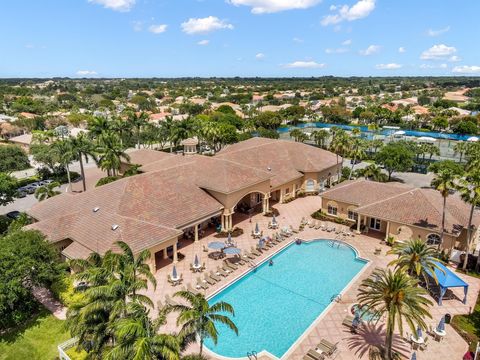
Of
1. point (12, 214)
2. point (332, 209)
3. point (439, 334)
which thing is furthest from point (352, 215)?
point (12, 214)

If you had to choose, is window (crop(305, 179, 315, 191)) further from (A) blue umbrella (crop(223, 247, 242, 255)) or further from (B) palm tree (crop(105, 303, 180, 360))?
(B) palm tree (crop(105, 303, 180, 360))

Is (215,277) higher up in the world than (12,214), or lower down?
higher up

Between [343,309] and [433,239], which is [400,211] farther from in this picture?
[343,309]

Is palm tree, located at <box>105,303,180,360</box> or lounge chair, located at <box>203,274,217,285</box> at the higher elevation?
palm tree, located at <box>105,303,180,360</box>

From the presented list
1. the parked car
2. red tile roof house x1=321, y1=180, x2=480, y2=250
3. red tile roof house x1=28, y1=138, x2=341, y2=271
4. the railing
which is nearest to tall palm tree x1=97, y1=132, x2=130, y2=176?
red tile roof house x1=28, y1=138, x2=341, y2=271

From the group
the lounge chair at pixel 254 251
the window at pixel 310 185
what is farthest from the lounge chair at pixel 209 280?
the window at pixel 310 185

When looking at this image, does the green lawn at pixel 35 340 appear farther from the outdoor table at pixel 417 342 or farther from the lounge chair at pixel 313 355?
the outdoor table at pixel 417 342
